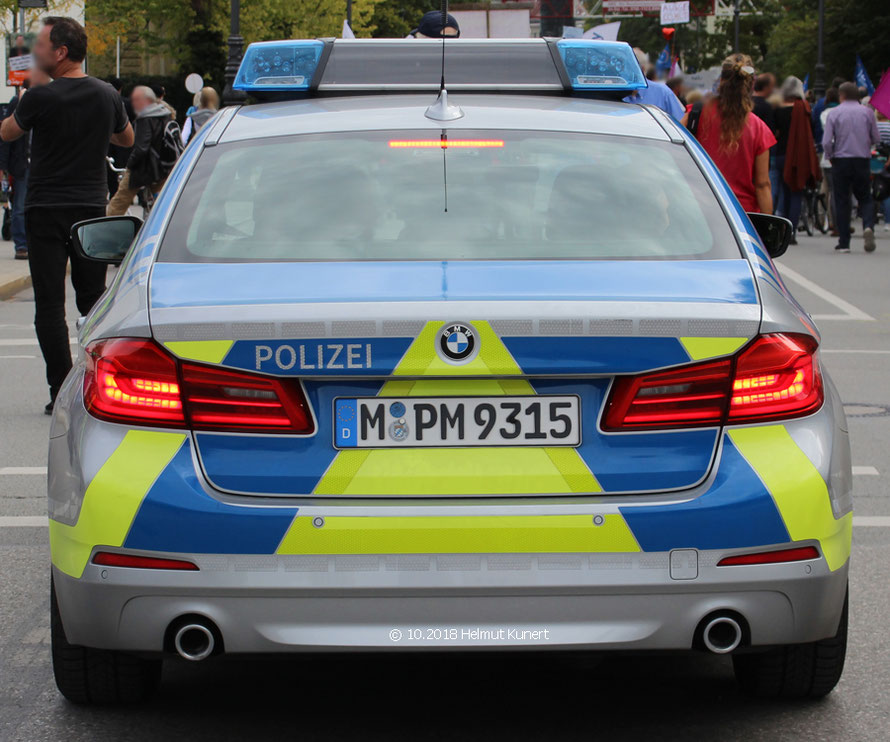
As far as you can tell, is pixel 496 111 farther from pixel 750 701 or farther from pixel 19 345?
pixel 19 345

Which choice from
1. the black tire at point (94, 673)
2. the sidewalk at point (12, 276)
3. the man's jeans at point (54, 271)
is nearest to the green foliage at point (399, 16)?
the sidewalk at point (12, 276)

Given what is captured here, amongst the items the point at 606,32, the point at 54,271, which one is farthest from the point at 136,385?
the point at 606,32

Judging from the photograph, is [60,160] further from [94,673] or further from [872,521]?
[94,673]

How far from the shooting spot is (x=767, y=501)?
11.3 feet

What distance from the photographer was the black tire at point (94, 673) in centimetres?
393

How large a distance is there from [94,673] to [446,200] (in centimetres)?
142

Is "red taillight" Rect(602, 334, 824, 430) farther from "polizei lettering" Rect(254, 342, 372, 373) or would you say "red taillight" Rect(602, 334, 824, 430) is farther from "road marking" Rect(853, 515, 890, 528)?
"road marking" Rect(853, 515, 890, 528)

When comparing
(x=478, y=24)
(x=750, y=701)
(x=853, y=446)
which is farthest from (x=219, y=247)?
(x=478, y=24)

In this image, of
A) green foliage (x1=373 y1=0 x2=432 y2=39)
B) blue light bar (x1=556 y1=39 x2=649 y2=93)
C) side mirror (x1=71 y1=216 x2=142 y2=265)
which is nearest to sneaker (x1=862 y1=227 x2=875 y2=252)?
blue light bar (x1=556 y1=39 x2=649 y2=93)

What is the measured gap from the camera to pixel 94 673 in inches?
157

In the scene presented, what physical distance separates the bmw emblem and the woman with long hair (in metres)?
6.89

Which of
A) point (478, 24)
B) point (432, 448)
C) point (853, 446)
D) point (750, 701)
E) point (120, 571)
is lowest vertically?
point (478, 24)

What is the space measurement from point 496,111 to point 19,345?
810 cm

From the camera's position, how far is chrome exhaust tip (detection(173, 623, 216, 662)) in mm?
3438
